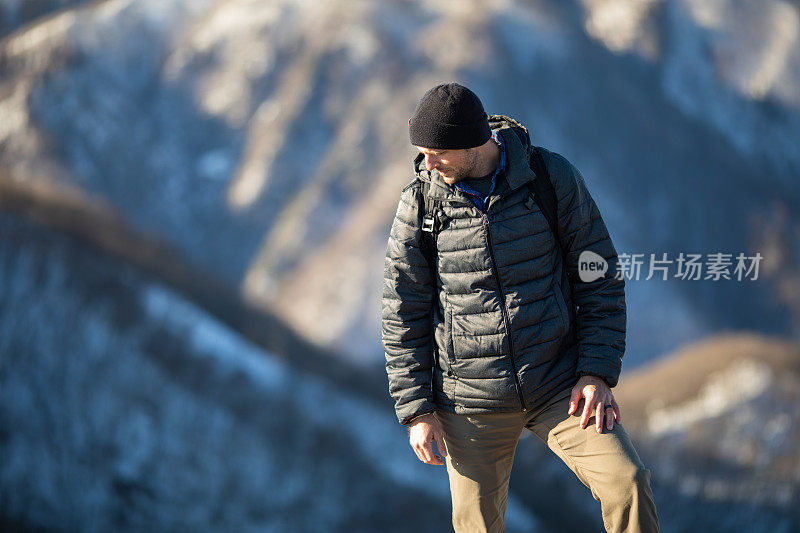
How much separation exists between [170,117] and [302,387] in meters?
1.74

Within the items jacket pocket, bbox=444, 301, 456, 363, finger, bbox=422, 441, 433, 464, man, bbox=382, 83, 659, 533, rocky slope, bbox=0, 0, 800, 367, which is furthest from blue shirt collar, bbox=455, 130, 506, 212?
rocky slope, bbox=0, 0, 800, 367

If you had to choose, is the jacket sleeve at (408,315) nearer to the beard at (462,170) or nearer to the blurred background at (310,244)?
the beard at (462,170)

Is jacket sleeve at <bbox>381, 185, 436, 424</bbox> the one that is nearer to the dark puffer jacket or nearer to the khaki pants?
the dark puffer jacket

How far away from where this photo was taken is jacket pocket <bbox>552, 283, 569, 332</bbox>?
1827 mm

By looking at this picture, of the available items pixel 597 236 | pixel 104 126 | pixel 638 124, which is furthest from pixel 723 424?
pixel 104 126

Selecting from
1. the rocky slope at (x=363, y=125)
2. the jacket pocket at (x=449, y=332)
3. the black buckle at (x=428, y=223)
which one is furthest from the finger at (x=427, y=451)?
the rocky slope at (x=363, y=125)

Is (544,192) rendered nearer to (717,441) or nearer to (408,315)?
(408,315)

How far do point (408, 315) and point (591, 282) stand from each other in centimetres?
46

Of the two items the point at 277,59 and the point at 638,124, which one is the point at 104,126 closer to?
the point at 277,59

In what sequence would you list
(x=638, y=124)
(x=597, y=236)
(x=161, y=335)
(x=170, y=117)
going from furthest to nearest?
(x=638, y=124)
(x=170, y=117)
(x=161, y=335)
(x=597, y=236)

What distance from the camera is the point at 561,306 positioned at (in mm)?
1830

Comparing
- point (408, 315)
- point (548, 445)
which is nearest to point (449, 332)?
point (408, 315)

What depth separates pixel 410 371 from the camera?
6.29 ft

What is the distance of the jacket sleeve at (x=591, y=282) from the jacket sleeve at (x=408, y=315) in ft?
1.16
